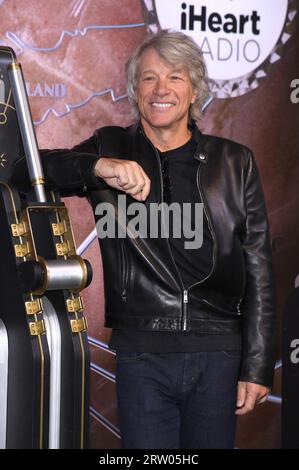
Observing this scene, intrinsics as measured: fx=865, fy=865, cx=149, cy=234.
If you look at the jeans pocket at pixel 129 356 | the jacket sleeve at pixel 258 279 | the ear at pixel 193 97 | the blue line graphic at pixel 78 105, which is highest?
the ear at pixel 193 97

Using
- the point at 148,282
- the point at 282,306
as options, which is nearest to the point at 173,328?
the point at 148,282

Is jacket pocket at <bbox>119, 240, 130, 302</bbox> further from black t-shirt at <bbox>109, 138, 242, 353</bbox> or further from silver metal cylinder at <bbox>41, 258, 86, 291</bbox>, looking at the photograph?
silver metal cylinder at <bbox>41, 258, 86, 291</bbox>

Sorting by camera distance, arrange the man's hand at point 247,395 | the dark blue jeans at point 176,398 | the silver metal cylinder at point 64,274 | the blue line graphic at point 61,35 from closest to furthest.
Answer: the silver metal cylinder at point 64,274 → the dark blue jeans at point 176,398 → the man's hand at point 247,395 → the blue line graphic at point 61,35

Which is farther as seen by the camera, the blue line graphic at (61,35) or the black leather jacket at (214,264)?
the blue line graphic at (61,35)

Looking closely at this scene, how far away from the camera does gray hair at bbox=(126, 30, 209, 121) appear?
2.15 m

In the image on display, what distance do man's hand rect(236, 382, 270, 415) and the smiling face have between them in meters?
0.67

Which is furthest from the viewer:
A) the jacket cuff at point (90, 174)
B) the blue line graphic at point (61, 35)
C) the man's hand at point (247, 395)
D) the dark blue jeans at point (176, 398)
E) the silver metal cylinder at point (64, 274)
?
the blue line graphic at point (61, 35)

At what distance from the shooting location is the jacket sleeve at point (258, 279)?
7.24 ft

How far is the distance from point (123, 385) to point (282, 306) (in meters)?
1.18

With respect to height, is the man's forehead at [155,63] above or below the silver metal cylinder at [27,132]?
above

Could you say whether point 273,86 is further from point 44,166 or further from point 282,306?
point 44,166

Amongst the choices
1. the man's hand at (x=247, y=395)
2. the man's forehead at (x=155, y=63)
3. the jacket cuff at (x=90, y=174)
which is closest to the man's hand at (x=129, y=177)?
the jacket cuff at (x=90, y=174)

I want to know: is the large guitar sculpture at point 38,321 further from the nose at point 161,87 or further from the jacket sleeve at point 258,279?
the jacket sleeve at point 258,279

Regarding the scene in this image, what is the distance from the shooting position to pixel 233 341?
2.15 metres
